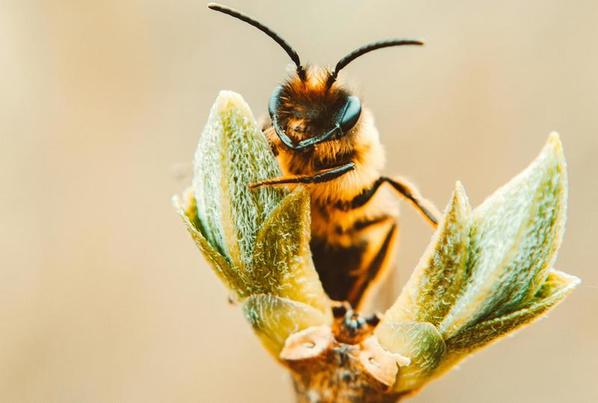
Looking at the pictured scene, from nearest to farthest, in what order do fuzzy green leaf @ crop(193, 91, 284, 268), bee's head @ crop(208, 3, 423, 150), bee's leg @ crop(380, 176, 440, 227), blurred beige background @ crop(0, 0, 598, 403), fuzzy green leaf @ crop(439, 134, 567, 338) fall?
fuzzy green leaf @ crop(439, 134, 567, 338) < fuzzy green leaf @ crop(193, 91, 284, 268) < bee's head @ crop(208, 3, 423, 150) < bee's leg @ crop(380, 176, 440, 227) < blurred beige background @ crop(0, 0, 598, 403)

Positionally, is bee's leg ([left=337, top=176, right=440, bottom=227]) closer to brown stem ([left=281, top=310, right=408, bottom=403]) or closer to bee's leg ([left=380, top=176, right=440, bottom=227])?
bee's leg ([left=380, top=176, right=440, bottom=227])

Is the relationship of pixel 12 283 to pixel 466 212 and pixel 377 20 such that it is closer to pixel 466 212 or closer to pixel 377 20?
pixel 377 20

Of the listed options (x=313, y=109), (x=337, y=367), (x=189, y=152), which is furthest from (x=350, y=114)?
(x=189, y=152)

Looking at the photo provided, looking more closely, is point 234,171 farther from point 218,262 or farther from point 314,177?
point 314,177

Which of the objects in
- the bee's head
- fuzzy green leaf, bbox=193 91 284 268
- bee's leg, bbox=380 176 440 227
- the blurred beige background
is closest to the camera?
fuzzy green leaf, bbox=193 91 284 268

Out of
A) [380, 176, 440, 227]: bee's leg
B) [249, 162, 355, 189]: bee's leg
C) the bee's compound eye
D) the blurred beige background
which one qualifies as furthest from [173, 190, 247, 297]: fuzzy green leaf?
the blurred beige background

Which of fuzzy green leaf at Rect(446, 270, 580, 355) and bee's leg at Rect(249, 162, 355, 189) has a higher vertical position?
bee's leg at Rect(249, 162, 355, 189)
